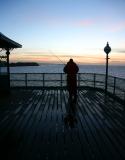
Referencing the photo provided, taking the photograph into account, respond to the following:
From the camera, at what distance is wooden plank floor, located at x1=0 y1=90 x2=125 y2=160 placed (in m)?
6.04

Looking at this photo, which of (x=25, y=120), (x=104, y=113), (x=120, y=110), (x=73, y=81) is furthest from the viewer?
(x=73, y=81)

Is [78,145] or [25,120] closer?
[78,145]

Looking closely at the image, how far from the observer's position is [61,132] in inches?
308

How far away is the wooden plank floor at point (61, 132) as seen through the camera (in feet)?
19.8

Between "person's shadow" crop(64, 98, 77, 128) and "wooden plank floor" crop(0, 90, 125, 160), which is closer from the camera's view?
"wooden plank floor" crop(0, 90, 125, 160)

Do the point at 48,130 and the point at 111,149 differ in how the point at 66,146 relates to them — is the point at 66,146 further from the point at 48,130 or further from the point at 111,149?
the point at 48,130

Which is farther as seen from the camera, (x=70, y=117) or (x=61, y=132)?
(x=70, y=117)

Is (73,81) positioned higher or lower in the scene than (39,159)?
higher

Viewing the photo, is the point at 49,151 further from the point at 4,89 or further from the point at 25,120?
the point at 4,89

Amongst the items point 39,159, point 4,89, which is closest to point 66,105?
point 4,89

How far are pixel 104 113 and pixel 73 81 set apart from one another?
7.71 ft

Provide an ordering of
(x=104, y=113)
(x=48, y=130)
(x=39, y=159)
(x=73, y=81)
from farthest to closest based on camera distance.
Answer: (x=73, y=81), (x=104, y=113), (x=48, y=130), (x=39, y=159)

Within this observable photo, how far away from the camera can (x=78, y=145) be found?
259 inches

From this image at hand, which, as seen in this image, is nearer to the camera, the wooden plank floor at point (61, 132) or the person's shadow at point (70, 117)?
the wooden plank floor at point (61, 132)
